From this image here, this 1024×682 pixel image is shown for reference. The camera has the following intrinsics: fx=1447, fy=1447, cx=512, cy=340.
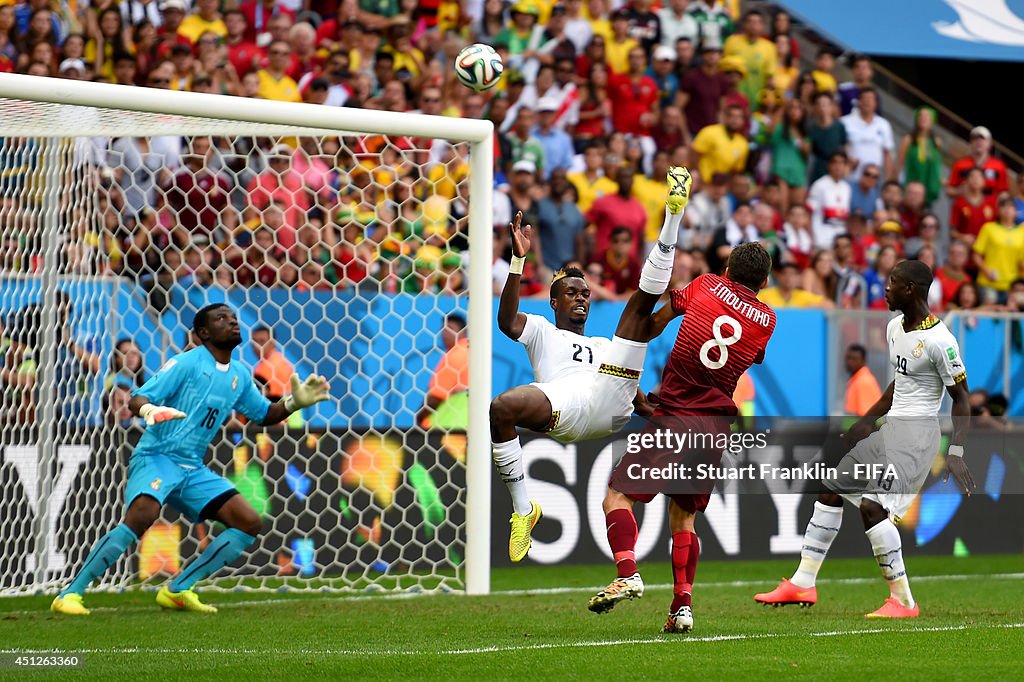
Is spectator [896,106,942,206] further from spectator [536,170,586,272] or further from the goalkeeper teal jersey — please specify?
the goalkeeper teal jersey

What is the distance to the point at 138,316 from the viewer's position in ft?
37.7

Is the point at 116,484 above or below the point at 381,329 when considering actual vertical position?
below

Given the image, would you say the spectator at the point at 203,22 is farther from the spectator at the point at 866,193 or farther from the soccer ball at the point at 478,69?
the spectator at the point at 866,193

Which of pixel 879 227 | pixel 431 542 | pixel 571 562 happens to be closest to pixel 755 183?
pixel 879 227

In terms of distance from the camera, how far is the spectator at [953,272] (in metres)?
16.5

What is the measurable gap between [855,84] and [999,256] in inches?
114

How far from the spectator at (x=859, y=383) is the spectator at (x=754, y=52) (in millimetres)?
4801

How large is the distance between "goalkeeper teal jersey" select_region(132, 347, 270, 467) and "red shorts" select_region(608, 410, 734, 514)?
10.2 feet

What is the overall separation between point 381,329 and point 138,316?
197 centimetres

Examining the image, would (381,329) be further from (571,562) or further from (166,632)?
(166,632)

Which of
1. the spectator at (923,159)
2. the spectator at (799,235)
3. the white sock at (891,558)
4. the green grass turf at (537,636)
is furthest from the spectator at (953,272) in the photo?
the white sock at (891,558)

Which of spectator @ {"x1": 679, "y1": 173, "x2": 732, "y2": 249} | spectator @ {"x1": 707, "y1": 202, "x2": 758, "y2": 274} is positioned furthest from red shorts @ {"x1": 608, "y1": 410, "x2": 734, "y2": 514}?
spectator @ {"x1": 679, "y1": 173, "x2": 732, "y2": 249}

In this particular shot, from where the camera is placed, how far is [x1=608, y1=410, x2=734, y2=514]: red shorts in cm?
789

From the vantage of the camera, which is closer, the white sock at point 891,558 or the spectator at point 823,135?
the white sock at point 891,558
